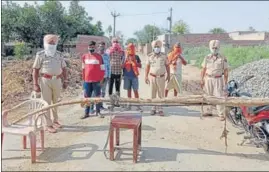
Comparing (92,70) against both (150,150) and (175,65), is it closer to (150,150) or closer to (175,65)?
(150,150)

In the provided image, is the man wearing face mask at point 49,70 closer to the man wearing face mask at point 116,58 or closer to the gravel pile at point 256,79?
the man wearing face mask at point 116,58

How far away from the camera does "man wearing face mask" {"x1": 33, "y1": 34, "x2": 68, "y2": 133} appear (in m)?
6.78

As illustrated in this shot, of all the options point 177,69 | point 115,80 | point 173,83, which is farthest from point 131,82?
point 177,69

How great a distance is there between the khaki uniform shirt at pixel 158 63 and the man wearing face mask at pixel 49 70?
2.10 metres

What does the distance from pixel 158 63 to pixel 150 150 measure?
2814 mm

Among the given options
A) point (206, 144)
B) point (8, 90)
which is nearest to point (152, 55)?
point (206, 144)

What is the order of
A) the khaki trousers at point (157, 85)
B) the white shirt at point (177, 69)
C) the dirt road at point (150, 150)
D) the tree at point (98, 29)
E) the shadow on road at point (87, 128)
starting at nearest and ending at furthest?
the dirt road at point (150, 150) → the shadow on road at point (87, 128) → the khaki trousers at point (157, 85) → the white shirt at point (177, 69) → the tree at point (98, 29)

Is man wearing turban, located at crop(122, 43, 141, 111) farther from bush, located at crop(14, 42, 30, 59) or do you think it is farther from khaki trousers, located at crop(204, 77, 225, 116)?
bush, located at crop(14, 42, 30, 59)

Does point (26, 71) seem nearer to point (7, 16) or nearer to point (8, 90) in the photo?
point (8, 90)

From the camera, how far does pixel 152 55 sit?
27.1 ft

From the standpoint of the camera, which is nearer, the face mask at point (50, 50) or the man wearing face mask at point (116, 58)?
the face mask at point (50, 50)

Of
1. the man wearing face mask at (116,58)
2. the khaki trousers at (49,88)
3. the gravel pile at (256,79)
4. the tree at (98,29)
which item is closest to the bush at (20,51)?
the gravel pile at (256,79)

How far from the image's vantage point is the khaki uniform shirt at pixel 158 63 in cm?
819

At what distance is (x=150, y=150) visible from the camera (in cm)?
582
